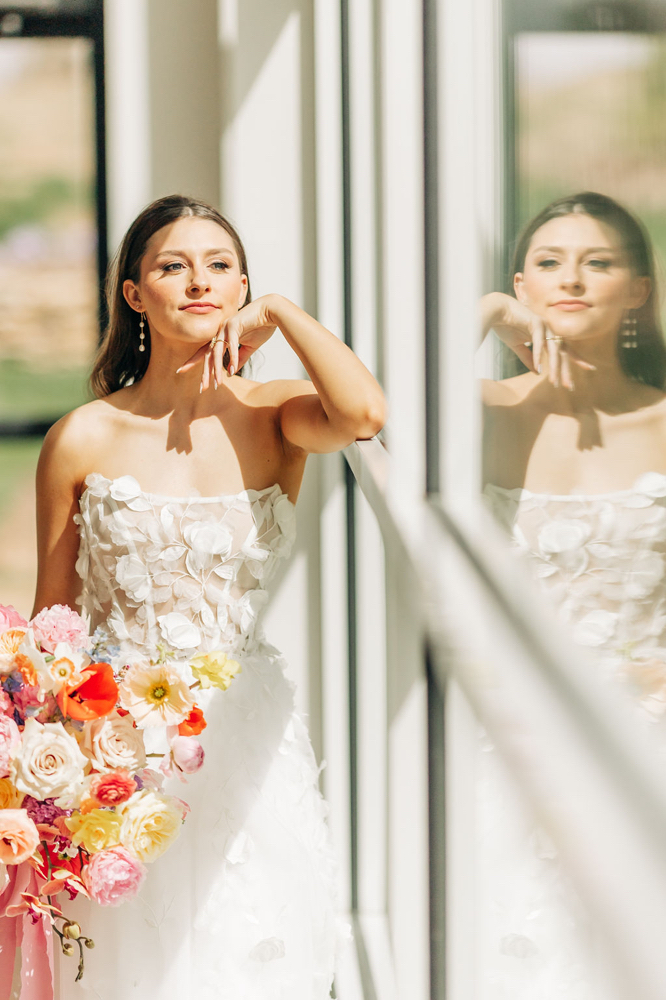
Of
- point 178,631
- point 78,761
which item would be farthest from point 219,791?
point 78,761

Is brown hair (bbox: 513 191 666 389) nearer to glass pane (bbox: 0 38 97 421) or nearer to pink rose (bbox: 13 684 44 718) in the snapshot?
pink rose (bbox: 13 684 44 718)

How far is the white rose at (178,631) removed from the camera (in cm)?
168

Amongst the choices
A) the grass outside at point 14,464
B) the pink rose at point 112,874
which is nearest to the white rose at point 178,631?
the pink rose at point 112,874

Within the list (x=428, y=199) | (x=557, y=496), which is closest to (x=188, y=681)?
(x=428, y=199)

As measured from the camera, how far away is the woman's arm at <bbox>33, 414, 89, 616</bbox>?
1.75 meters

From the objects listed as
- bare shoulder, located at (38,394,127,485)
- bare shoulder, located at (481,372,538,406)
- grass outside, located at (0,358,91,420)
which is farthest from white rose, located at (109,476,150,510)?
grass outside, located at (0,358,91,420)

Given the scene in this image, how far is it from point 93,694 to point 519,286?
31.3 inches

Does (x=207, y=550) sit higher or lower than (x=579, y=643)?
lower

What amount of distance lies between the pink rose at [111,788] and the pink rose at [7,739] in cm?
10

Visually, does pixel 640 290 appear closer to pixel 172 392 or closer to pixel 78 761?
pixel 78 761

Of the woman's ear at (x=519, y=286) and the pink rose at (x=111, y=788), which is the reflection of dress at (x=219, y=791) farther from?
the woman's ear at (x=519, y=286)

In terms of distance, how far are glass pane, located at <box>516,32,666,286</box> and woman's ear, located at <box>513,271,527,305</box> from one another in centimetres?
4

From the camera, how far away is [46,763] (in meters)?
1.19

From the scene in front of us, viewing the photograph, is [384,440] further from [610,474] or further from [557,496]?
[610,474]
